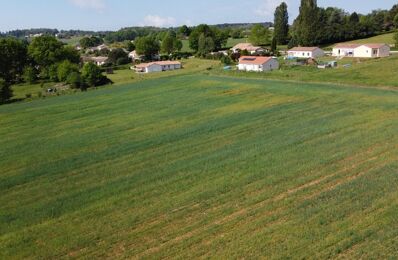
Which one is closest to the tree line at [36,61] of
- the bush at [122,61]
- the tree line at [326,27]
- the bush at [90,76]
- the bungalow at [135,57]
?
the bush at [90,76]

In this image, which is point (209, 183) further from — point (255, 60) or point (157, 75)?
point (157, 75)

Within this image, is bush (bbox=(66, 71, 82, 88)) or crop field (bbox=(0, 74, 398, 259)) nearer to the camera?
crop field (bbox=(0, 74, 398, 259))

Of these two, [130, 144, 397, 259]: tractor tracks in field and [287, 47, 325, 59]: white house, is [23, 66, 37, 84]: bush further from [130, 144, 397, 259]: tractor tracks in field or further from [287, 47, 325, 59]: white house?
[130, 144, 397, 259]: tractor tracks in field

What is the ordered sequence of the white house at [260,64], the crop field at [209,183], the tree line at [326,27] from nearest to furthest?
the crop field at [209,183] < the white house at [260,64] < the tree line at [326,27]

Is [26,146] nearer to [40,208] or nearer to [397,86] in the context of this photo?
[40,208]

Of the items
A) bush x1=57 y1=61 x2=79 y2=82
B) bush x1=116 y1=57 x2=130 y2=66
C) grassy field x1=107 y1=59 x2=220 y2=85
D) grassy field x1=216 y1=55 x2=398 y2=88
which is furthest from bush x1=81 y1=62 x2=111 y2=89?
bush x1=116 y1=57 x2=130 y2=66

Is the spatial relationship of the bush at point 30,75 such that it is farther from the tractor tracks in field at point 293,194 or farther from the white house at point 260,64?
the tractor tracks in field at point 293,194
